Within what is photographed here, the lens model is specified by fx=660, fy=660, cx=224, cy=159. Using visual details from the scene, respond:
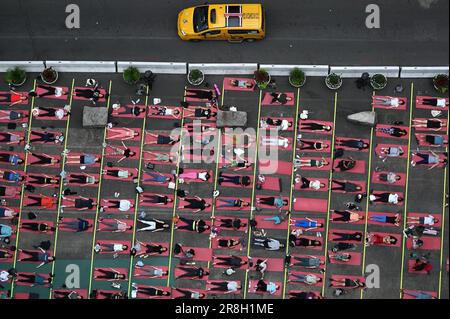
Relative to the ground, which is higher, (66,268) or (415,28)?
(415,28)

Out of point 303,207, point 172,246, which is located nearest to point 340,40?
point 303,207

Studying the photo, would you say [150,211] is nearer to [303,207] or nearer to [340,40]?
[303,207]

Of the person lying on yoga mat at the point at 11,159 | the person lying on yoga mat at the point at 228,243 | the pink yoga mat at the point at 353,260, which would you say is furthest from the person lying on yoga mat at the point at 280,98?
the person lying on yoga mat at the point at 11,159

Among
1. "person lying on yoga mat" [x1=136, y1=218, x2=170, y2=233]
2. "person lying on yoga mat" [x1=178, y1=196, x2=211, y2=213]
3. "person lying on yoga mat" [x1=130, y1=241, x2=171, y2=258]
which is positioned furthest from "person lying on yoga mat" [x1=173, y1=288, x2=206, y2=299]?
"person lying on yoga mat" [x1=178, y1=196, x2=211, y2=213]

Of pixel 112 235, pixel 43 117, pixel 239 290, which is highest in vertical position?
pixel 43 117

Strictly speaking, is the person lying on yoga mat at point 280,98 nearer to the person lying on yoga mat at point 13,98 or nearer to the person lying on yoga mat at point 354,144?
the person lying on yoga mat at point 354,144
